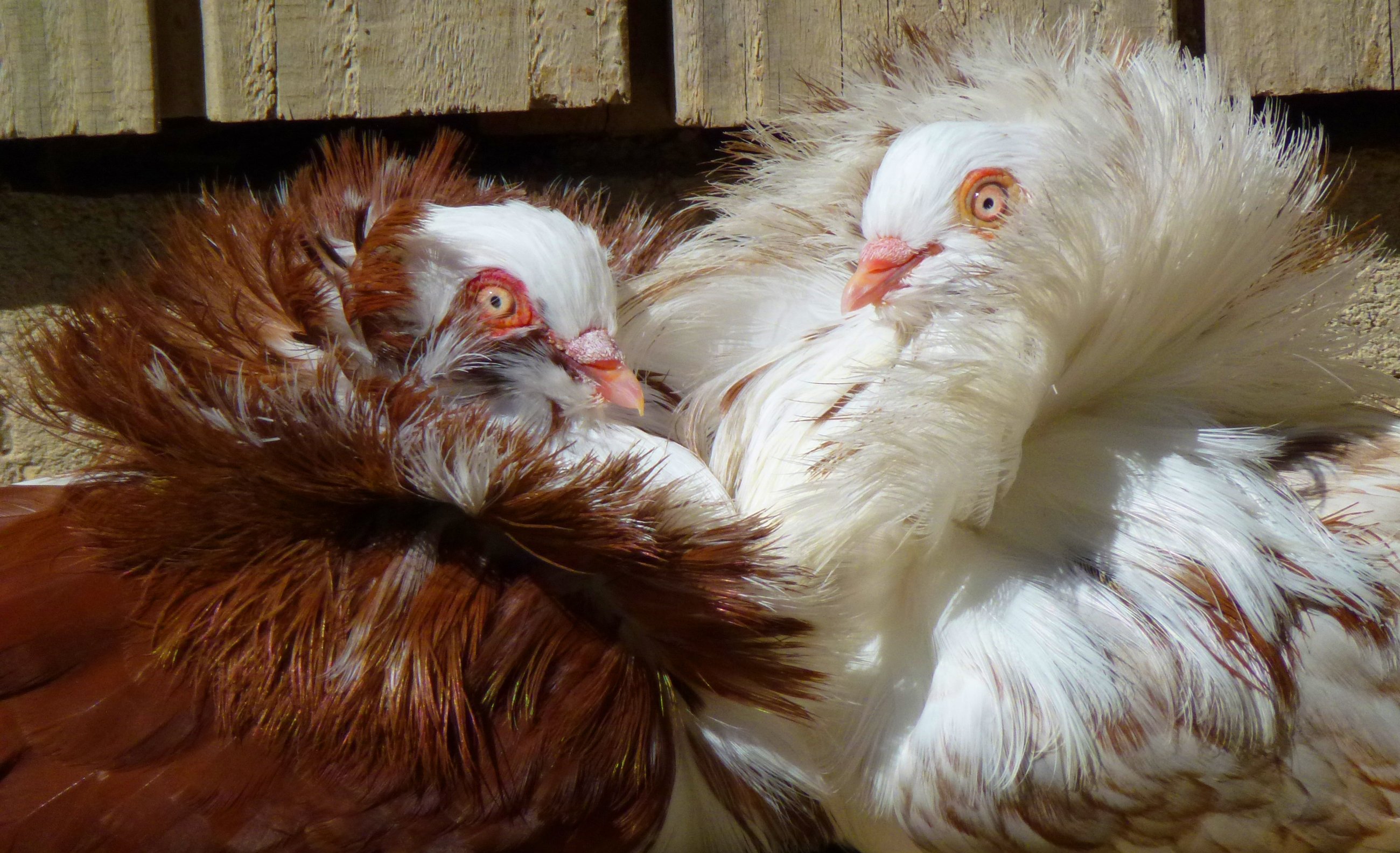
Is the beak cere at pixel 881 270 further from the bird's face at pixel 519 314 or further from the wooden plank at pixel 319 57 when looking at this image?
the wooden plank at pixel 319 57

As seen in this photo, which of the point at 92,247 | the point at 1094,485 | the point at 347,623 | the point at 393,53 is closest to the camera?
the point at 347,623

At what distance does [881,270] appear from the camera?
1.31m

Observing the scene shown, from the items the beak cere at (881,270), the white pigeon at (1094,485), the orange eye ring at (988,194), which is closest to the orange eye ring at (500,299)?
the white pigeon at (1094,485)

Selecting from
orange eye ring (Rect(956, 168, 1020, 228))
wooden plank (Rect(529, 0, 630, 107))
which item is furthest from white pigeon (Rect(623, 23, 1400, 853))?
wooden plank (Rect(529, 0, 630, 107))

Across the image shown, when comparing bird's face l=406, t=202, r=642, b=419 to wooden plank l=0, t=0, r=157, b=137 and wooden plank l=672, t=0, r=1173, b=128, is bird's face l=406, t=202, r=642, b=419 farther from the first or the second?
wooden plank l=0, t=0, r=157, b=137

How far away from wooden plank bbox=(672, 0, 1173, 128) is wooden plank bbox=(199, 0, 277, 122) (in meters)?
0.66

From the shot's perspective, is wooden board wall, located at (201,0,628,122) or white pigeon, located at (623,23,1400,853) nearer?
white pigeon, located at (623,23,1400,853)

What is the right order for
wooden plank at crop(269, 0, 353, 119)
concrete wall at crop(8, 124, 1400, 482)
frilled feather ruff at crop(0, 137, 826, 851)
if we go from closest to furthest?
frilled feather ruff at crop(0, 137, 826, 851) → wooden plank at crop(269, 0, 353, 119) → concrete wall at crop(8, 124, 1400, 482)

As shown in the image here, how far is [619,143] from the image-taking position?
6.48 ft

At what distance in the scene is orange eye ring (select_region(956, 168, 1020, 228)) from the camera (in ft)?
4.28

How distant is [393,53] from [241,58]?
25 centimetres

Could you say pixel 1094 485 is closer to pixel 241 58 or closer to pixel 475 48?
pixel 475 48

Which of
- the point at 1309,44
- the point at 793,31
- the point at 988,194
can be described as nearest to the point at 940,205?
the point at 988,194

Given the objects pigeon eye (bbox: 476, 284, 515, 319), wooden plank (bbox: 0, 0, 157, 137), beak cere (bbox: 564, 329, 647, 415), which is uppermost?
wooden plank (bbox: 0, 0, 157, 137)
